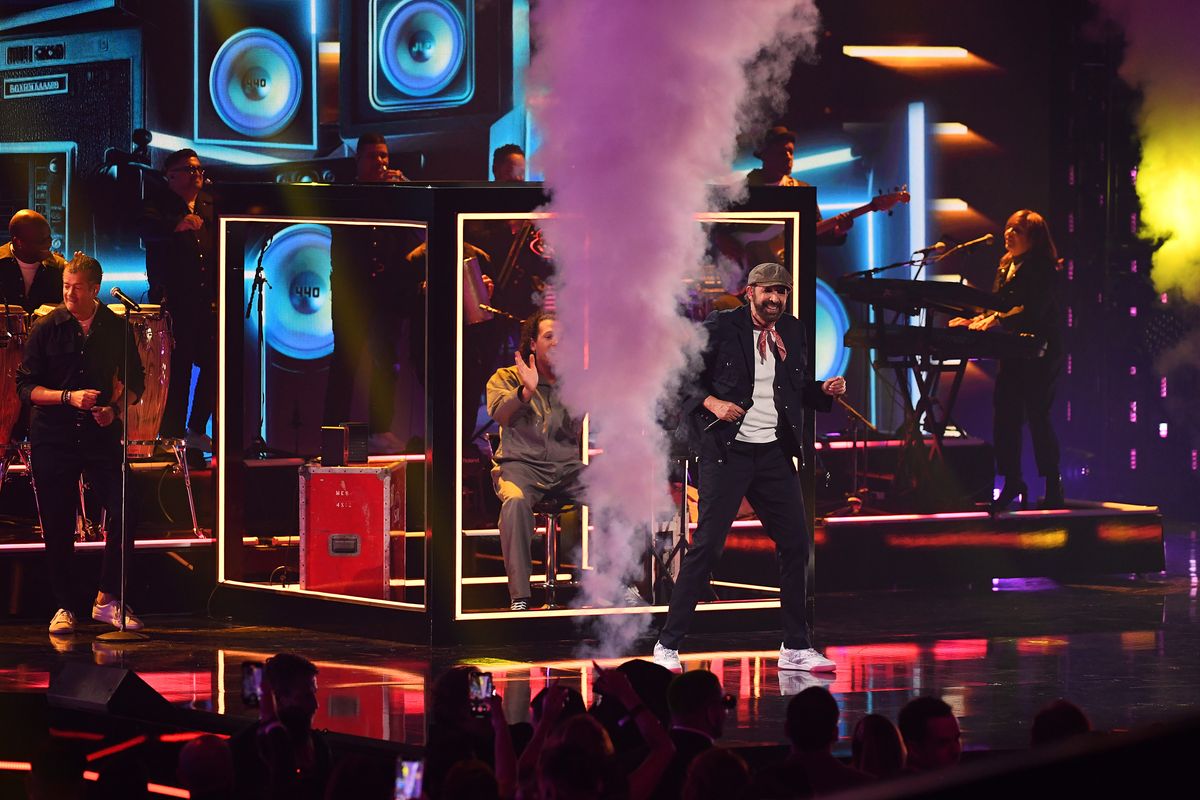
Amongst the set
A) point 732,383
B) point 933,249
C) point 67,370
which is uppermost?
point 933,249

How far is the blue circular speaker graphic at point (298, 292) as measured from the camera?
39.0 ft

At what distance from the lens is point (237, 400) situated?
8.38 metres

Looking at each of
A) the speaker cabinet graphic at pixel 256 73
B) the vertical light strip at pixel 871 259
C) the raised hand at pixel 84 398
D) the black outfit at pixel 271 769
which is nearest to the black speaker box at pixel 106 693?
the black outfit at pixel 271 769

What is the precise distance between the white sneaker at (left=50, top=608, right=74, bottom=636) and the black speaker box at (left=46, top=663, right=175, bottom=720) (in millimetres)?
2148

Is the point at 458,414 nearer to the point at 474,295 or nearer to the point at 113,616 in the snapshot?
the point at 474,295

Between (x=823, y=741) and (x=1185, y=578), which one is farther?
(x=1185, y=578)

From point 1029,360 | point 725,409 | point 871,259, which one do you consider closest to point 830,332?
point 871,259

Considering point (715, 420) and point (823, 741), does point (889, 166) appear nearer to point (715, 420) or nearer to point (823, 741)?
point (715, 420)

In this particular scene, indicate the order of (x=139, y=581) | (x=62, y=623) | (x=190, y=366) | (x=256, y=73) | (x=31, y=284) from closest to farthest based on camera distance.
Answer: (x=62, y=623) < (x=139, y=581) < (x=31, y=284) < (x=190, y=366) < (x=256, y=73)

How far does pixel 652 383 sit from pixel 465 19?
184 inches

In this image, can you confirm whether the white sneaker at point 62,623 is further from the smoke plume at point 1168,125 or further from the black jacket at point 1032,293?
the smoke plume at point 1168,125

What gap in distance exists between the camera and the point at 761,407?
6996 millimetres

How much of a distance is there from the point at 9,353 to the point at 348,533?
7.69 feet

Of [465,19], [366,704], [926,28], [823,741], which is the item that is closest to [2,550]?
[366,704]
